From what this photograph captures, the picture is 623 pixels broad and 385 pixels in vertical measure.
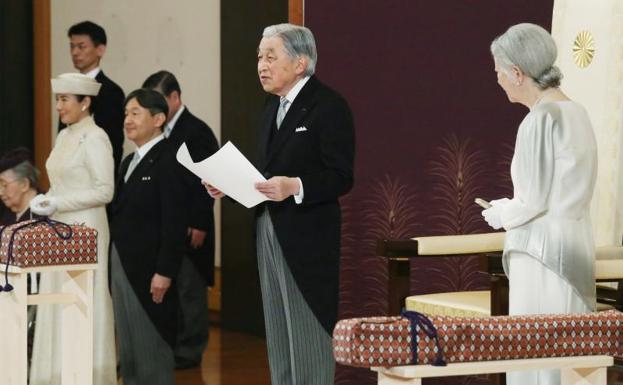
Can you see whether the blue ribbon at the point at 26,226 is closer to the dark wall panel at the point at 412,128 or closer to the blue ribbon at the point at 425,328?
the dark wall panel at the point at 412,128

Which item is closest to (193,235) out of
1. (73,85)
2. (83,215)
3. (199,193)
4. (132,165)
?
(199,193)

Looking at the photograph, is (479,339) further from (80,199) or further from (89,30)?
(89,30)

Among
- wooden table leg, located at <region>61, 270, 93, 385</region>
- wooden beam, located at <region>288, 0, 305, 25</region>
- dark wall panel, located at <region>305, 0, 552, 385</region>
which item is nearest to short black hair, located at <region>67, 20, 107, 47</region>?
wooden beam, located at <region>288, 0, 305, 25</region>

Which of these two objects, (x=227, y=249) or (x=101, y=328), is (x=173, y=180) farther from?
(x=227, y=249)

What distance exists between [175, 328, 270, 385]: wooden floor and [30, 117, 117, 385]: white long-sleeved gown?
600mm

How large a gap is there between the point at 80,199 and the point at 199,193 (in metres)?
1.19

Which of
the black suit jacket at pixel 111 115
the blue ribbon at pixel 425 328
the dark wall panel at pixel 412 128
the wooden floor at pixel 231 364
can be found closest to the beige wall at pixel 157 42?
the wooden floor at pixel 231 364

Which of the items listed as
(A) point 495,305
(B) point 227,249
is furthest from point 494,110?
(B) point 227,249

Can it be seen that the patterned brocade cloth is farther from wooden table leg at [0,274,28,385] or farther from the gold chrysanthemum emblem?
the gold chrysanthemum emblem

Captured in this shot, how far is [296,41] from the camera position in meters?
4.05

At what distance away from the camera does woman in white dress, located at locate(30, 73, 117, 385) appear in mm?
5504

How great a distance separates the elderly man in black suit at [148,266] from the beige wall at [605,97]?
1589mm

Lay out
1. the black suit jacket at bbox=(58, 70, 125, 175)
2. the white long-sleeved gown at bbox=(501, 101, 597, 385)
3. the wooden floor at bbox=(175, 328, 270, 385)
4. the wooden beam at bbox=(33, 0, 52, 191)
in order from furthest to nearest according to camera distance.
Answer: the wooden beam at bbox=(33, 0, 52, 191)
the black suit jacket at bbox=(58, 70, 125, 175)
the wooden floor at bbox=(175, 328, 270, 385)
the white long-sleeved gown at bbox=(501, 101, 597, 385)

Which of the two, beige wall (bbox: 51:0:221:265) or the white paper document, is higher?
beige wall (bbox: 51:0:221:265)
